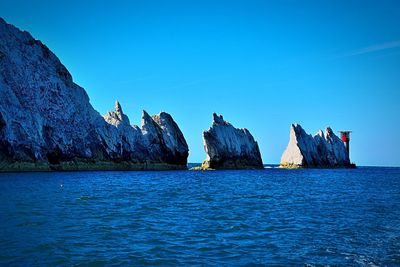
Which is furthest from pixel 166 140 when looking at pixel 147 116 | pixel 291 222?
pixel 291 222

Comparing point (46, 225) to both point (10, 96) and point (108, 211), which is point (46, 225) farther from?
point (10, 96)

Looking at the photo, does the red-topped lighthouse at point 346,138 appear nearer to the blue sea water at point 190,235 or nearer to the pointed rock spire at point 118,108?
the pointed rock spire at point 118,108

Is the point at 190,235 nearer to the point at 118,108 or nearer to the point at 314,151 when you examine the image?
the point at 118,108

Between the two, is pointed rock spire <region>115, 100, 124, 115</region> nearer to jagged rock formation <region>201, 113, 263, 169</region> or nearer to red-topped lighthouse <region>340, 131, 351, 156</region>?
jagged rock formation <region>201, 113, 263, 169</region>

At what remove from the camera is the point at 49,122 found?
75438mm

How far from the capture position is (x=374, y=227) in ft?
59.3

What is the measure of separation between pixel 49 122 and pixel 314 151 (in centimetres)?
9940

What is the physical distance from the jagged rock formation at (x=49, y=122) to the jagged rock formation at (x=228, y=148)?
20.5 m

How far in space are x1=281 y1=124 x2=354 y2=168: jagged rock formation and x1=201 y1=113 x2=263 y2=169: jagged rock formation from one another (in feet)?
51.9

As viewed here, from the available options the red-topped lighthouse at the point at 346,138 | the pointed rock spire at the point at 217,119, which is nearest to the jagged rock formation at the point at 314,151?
the red-topped lighthouse at the point at 346,138

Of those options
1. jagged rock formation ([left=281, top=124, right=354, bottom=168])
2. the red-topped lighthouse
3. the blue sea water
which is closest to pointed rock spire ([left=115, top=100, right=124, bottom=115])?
jagged rock formation ([left=281, top=124, right=354, bottom=168])

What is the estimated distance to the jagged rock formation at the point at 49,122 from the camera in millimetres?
66250

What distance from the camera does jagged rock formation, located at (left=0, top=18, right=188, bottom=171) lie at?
217 feet

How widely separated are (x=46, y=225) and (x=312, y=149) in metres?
134
